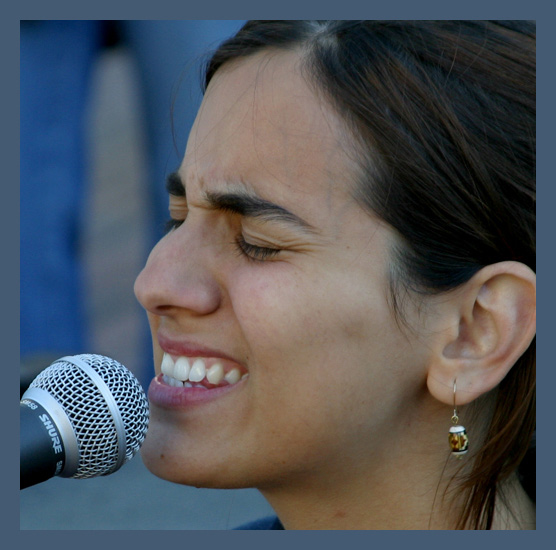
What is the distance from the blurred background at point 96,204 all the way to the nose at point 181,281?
9.32 feet

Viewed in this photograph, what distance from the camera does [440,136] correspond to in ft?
5.55

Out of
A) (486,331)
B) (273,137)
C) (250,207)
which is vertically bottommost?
(486,331)

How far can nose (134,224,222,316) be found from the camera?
1729mm

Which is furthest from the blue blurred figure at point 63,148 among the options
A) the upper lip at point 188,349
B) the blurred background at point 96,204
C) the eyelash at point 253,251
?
the eyelash at point 253,251

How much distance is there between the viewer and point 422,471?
186cm

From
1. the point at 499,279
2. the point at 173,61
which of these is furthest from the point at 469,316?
the point at 173,61

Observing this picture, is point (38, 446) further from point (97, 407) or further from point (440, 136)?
point (440, 136)

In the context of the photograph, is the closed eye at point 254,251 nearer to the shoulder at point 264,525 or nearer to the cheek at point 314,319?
the cheek at point 314,319

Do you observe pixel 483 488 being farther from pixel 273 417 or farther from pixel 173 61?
pixel 173 61

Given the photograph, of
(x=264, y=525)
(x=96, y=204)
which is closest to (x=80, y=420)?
(x=264, y=525)

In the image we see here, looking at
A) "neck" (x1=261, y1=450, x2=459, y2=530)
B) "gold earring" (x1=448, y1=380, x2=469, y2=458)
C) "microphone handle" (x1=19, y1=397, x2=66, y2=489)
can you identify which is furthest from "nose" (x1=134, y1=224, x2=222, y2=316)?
"gold earring" (x1=448, y1=380, x2=469, y2=458)

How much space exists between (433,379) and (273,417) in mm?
419

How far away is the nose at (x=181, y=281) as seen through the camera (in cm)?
173

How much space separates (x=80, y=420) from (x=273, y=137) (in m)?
0.82
